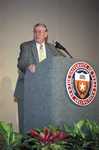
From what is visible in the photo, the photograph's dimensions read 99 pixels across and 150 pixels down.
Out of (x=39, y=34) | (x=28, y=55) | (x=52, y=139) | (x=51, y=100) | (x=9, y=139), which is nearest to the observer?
(x=52, y=139)

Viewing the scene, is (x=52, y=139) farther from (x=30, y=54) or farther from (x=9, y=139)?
(x=30, y=54)

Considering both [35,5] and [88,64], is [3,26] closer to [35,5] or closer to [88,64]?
[35,5]

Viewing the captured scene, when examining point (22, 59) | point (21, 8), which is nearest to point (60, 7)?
point (21, 8)

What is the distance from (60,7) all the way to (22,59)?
2.11 m

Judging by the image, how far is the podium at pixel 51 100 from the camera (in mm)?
1488

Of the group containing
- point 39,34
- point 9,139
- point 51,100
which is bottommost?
point 9,139

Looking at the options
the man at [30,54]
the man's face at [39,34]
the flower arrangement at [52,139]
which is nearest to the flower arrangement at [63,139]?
the flower arrangement at [52,139]

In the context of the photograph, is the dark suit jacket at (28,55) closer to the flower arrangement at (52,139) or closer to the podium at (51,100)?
the podium at (51,100)

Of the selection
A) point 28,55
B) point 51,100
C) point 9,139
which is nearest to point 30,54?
point 28,55

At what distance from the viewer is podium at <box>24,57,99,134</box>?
1488mm

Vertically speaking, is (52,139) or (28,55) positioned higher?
(28,55)

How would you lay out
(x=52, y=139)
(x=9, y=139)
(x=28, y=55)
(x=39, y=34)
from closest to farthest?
1. (x=52, y=139)
2. (x=9, y=139)
3. (x=28, y=55)
4. (x=39, y=34)

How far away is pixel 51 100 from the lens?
1.49 m

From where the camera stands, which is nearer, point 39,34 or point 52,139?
point 52,139
